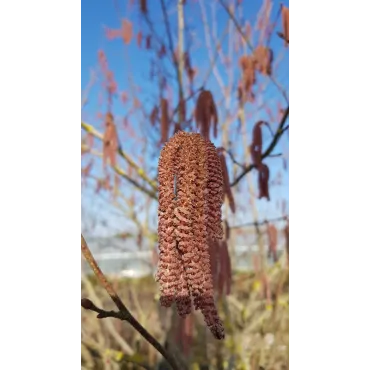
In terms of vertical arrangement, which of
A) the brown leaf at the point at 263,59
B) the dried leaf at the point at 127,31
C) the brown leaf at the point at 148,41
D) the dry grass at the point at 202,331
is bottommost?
the dry grass at the point at 202,331

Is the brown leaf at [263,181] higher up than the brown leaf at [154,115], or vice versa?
the brown leaf at [154,115]

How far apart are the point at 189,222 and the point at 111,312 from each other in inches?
12.8

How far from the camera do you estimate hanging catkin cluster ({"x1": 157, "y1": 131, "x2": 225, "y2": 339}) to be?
1619 millimetres

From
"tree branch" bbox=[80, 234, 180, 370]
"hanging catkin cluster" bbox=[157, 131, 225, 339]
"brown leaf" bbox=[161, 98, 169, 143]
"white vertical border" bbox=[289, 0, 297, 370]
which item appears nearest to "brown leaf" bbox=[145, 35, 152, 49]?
"brown leaf" bbox=[161, 98, 169, 143]

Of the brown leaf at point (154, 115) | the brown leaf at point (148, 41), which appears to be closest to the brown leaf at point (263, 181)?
the brown leaf at point (154, 115)

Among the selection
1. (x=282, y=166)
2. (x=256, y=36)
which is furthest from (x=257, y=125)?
(x=256, y=36)

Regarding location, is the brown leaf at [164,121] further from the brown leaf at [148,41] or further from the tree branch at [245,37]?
the tree branch at [245,37]
